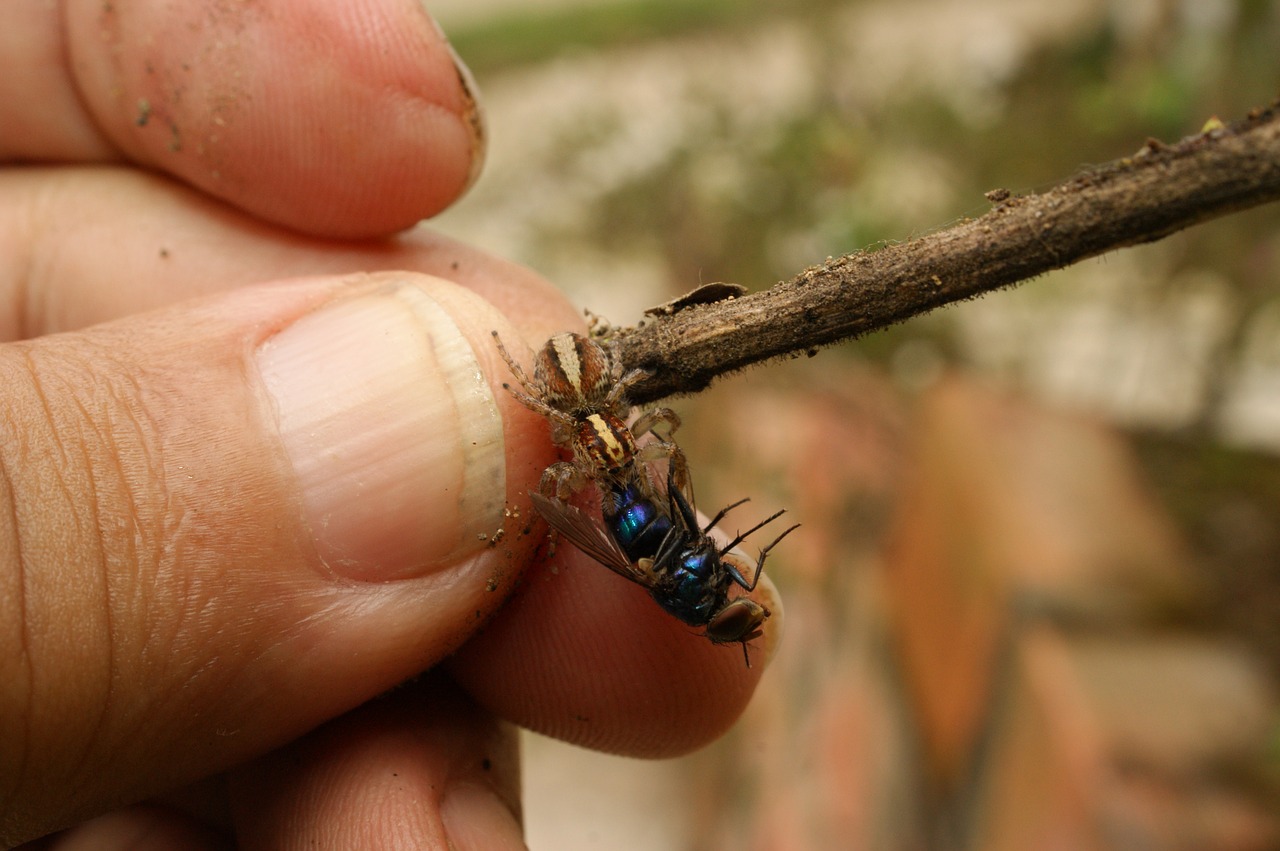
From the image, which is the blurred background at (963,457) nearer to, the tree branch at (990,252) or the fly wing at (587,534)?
the tree branch at (990,252)

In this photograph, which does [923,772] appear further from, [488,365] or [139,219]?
[139,219]

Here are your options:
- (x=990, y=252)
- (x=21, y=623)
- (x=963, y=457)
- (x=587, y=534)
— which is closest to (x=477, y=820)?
(x=587, y=534)

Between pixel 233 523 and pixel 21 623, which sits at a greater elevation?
pixel 233 523

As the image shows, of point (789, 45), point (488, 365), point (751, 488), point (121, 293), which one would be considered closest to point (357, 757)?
point (488, 365)

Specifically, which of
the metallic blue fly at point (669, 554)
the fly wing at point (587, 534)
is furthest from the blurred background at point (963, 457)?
the fly wing at point (587, 534)

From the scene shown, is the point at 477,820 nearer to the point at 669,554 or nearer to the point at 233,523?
the point at 669,554

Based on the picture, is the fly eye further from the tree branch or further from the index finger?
the index finger
